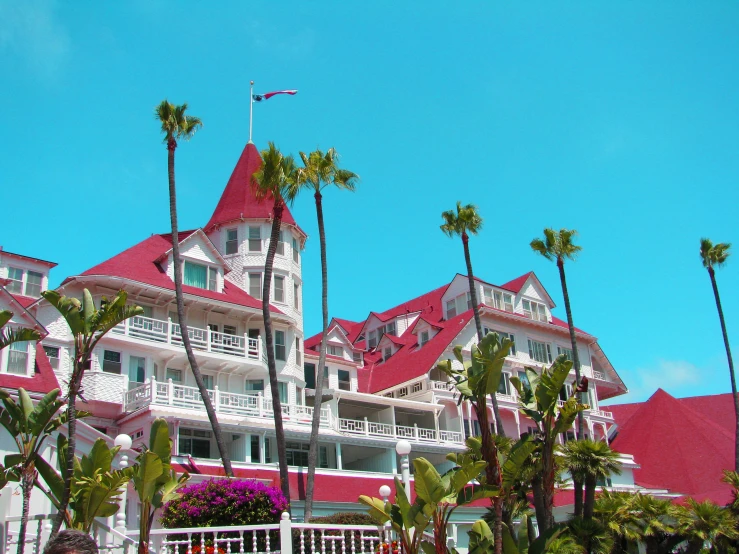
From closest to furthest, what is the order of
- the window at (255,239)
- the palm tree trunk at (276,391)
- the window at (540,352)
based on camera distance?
the palm tree trunk at (276,391) < the window at (255,239) < the window at (540,352)

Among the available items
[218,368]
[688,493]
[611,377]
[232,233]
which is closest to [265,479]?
[218,368]

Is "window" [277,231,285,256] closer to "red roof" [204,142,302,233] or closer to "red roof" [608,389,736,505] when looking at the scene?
"red roof" [204,142,302,233]

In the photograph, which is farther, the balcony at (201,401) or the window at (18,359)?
the balcony at (201,401)

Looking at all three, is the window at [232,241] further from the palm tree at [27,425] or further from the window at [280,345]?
the palm tree at [27,425]

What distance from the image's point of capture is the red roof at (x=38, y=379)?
28.6 meters

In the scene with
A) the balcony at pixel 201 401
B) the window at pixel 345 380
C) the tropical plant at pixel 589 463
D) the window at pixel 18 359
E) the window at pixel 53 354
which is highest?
the window at pixel 345 380

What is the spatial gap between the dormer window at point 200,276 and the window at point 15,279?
787 cm

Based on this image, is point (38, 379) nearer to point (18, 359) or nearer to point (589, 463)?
point (18, 359)

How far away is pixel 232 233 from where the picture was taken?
44344 millimetres

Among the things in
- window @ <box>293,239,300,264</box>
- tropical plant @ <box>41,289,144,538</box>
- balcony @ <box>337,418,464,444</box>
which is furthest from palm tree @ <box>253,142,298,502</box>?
tropical plant @ <box>41,289,144,538</box>

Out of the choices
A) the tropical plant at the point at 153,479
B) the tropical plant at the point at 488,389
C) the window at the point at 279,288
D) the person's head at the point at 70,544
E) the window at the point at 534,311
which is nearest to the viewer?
the person's head at the point at 70,544

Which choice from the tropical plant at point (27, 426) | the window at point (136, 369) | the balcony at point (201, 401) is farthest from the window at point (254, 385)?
the tropical plant at point (27, 426)

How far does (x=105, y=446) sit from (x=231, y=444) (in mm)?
17664

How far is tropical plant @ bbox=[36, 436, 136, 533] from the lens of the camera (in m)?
16.8
